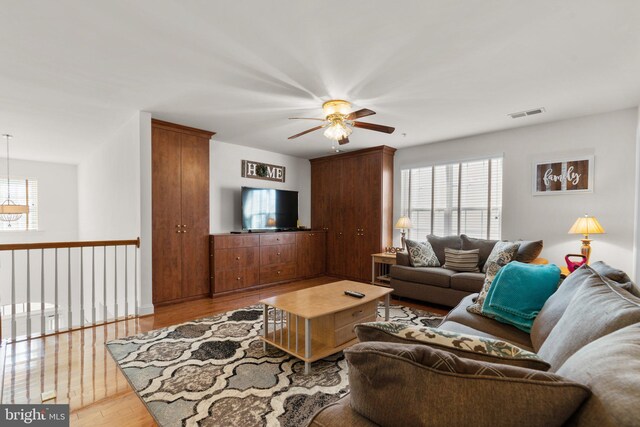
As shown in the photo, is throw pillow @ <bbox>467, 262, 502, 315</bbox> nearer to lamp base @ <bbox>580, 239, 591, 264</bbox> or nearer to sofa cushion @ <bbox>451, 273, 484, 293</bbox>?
sofa cushion @ <bbox>451, 273, 484, 293</bbox>

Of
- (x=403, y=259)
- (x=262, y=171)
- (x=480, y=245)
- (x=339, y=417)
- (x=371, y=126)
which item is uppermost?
(x=371, y=126)

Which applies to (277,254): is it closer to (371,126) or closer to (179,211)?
(179,211)

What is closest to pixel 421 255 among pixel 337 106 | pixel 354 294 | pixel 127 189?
pixel 354 294

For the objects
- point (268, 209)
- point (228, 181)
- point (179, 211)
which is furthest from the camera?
point (268, 209)

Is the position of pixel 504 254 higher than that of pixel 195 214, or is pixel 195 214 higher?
pixel 195 214

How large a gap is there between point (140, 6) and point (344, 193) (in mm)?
4447

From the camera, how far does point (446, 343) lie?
0.90 meters

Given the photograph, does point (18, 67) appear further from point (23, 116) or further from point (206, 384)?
point (206, 384)

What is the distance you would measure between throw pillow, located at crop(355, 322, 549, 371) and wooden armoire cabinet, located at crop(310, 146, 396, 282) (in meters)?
4.40

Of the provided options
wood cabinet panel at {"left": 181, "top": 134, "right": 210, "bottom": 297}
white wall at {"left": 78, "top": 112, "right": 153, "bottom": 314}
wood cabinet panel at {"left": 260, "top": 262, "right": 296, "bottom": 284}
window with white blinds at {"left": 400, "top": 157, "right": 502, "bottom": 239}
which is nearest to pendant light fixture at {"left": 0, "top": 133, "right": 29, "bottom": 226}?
white wall at {"left": 78, "top": 112, "right": 153, "bottom": 314}

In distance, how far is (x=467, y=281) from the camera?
3670 millimetres

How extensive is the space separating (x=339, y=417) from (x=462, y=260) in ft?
12.3

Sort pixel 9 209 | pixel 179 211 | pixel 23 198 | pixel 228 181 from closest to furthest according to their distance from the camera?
pixel 179 211
pixel 9 209
pixel 228 181
pixel 23 198

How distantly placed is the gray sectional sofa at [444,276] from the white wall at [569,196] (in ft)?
1.72
